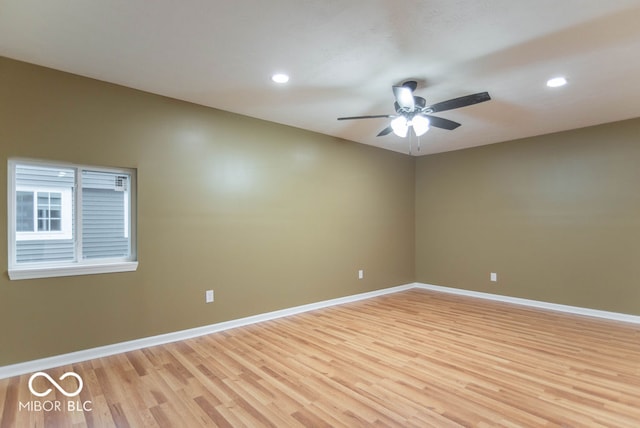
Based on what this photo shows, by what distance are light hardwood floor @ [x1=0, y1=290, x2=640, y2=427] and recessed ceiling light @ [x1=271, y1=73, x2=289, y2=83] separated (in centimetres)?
245

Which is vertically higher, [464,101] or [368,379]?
[464,101]

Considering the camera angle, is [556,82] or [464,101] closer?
[464,101]

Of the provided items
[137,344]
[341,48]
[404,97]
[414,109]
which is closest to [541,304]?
[414,109]

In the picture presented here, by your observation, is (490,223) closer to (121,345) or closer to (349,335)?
(349,335)

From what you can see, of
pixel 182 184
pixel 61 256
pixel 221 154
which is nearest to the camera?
pixel 61 256

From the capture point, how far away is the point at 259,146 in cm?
404

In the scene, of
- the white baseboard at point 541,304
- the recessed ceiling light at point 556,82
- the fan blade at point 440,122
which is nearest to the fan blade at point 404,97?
the fan blade at point 440,122

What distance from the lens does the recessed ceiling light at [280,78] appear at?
2835 millimetres

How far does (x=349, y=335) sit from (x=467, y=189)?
338 centimetres

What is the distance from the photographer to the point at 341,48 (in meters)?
2.40

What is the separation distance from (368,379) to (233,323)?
183cm

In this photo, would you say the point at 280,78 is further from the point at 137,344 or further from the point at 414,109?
the point at 137,344

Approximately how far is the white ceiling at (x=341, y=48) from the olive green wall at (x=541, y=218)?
3.08 feet

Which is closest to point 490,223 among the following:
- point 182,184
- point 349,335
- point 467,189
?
point 467,189
